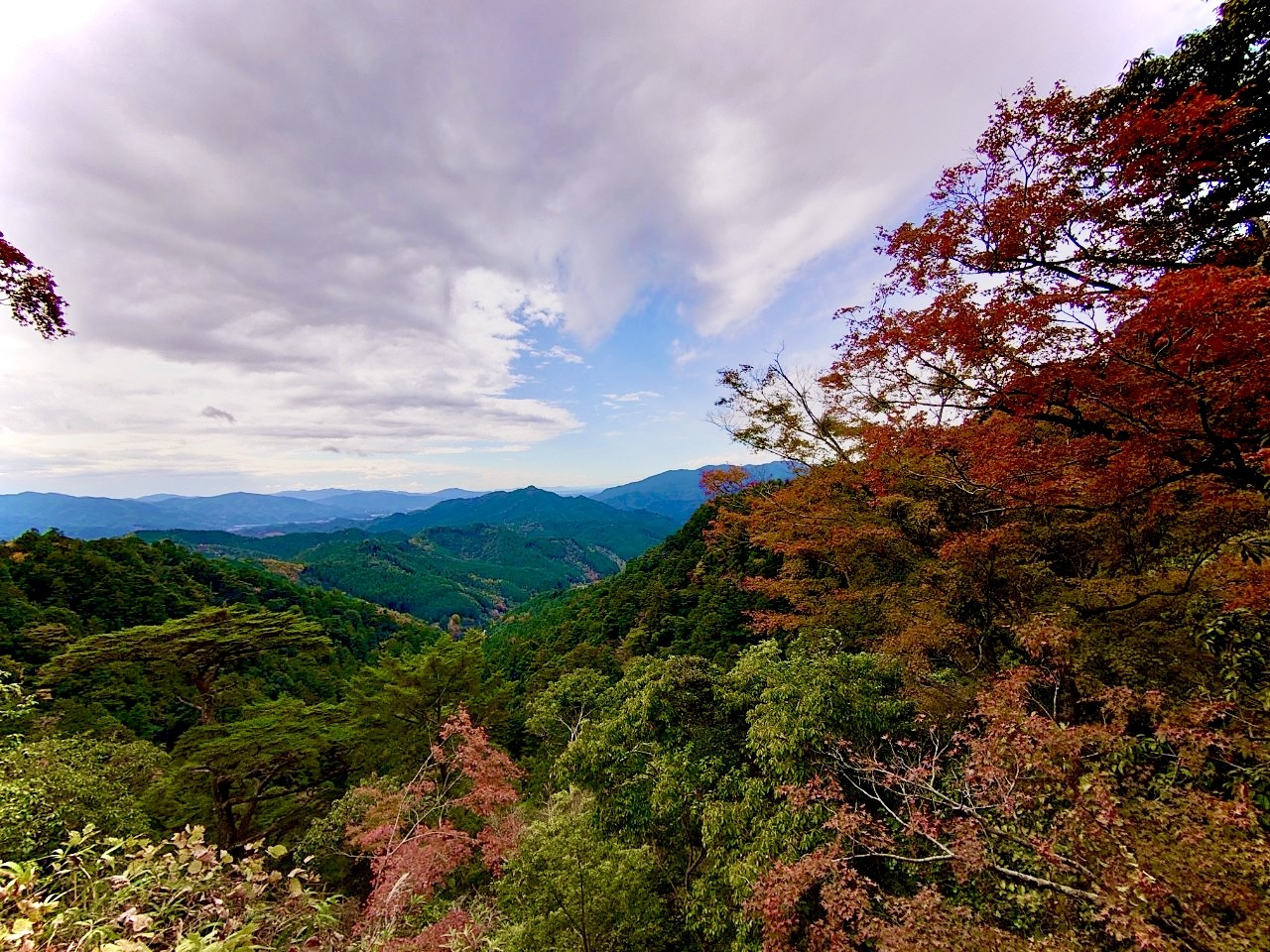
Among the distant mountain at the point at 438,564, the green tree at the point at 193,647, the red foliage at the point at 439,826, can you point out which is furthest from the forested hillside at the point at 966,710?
the distant mountain at the point at 438,564

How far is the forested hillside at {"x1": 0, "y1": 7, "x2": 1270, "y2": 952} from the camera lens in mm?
3551

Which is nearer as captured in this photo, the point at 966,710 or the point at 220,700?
the point at 966,710

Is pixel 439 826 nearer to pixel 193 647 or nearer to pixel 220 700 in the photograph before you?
pixel 193 647

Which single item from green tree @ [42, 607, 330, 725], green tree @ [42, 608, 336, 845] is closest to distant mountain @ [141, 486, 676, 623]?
green tree @ [42, 607, 330, 725]

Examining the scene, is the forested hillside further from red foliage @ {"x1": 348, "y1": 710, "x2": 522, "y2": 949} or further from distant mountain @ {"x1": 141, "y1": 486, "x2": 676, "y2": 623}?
distant mountain @ {"x1": 141, "y1": 486, "x2": 676, "y2": 623}

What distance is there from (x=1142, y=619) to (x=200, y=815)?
2158 centimetres

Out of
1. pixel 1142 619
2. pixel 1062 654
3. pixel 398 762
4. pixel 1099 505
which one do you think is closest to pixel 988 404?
pixel 1099 505

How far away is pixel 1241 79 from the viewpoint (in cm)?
625

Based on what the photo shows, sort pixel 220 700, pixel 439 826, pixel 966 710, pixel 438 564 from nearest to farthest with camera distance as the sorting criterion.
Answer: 1. pixel 966 710
2. pixel 439 826
3. pixel 220 700
4. pixel 438 564

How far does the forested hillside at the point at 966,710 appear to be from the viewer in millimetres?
3551

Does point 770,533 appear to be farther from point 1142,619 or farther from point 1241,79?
point 1241,79

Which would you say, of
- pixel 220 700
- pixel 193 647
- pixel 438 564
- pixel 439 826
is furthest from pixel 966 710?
pixel 438 564

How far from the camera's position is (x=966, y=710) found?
24.3ft

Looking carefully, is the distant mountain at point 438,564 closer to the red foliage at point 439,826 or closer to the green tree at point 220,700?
the green tree at point 220,700
